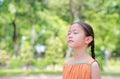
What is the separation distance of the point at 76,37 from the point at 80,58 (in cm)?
10

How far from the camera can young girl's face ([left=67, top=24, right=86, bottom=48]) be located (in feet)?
5.51

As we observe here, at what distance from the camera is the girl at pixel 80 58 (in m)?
1.63

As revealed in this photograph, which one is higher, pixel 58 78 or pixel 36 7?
pixel 36 7

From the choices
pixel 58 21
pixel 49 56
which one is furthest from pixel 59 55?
pixel 58 21

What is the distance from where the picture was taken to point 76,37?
66.7 inches

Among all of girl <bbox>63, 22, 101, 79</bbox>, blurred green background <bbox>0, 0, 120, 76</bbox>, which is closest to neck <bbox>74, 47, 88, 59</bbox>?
A: girl <bbox>63, 22, 101, 79</bbox>

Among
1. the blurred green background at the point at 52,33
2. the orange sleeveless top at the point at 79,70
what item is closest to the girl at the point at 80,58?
the orange sleeveless top at the point at 79,70

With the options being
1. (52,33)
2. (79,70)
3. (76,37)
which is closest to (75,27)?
(76,37)

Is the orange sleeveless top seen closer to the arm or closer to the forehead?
the arm

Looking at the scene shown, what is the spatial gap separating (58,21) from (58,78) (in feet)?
10.8

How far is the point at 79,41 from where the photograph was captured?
169 cm

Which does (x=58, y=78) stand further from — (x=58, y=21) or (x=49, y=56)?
(x=49, y=56)

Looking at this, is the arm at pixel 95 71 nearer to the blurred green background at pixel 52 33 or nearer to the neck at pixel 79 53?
the neck at pixel 79 53

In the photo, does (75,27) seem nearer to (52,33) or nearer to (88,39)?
(88,39)
